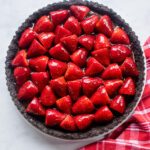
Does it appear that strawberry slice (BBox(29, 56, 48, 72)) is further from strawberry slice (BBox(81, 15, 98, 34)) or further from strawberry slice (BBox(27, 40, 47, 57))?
strawberry slice (BBox(81, 15, 98, 34))

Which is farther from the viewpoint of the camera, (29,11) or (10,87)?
(29,11)

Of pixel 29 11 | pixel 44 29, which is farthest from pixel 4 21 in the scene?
pixel 44 29

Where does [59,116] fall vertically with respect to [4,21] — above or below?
below

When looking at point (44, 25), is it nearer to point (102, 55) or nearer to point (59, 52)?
point (59, 52)

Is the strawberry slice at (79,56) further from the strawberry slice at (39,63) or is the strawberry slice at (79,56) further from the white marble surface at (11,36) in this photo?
the white marble surface at (11,36)

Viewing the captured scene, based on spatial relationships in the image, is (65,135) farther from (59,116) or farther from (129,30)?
(129,30)

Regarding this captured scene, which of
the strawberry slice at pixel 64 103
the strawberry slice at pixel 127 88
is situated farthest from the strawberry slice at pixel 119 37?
the strawberry slice at pixel 64 103

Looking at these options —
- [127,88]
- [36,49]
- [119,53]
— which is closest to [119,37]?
[119,53]
